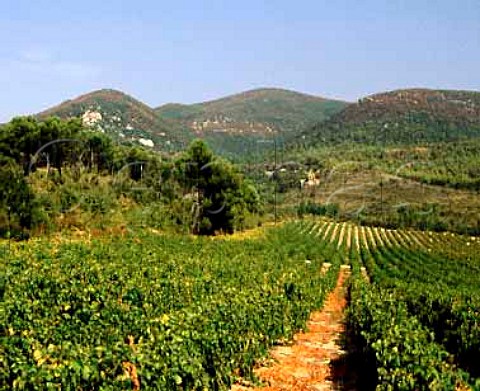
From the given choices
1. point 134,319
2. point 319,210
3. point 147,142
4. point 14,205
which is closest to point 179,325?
point 134,319

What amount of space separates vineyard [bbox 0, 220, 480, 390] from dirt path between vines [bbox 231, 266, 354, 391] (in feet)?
1.27

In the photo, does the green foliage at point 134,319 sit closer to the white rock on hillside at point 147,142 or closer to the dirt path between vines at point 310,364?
the dirt path between vines at point 310,364

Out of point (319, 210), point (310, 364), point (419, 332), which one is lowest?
point (319, 210)

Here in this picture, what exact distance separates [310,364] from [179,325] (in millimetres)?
6229

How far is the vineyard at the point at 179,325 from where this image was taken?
8578mm

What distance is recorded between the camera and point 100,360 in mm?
8258

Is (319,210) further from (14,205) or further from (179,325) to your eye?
(179,325)

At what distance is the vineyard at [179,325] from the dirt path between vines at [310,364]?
1.27 ft

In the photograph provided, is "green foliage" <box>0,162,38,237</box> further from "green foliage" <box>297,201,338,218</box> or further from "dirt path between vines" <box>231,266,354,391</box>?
"green foliage" <box>297,201,338,218</box>

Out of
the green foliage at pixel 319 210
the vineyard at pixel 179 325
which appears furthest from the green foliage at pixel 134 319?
the green foliage at pixel 319 210

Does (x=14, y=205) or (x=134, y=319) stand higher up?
(x=14, y=205)

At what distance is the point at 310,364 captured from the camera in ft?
55.1

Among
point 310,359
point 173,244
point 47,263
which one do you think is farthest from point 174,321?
point 173,244

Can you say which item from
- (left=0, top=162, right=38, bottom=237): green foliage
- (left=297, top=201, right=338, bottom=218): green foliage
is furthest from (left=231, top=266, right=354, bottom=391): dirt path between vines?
(left=297, top=201, right=338, bottom=218): green foliage
